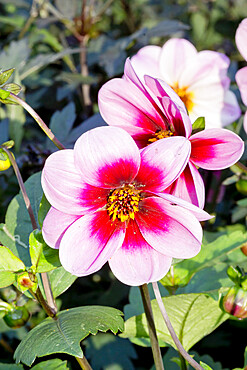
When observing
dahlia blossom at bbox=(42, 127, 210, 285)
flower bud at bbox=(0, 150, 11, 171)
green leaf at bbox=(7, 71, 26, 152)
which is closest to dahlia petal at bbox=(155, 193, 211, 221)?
dahlia blossom at bbox=(42, 127, 210, 285)

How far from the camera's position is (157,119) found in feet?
2.05

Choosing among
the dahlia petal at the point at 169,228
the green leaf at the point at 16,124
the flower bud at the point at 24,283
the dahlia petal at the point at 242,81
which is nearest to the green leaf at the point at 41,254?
the flower bud at the point at 24,283

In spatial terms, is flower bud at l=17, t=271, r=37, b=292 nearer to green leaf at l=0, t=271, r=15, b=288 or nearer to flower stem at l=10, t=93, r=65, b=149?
green leaf at l=0, t=271, r=15, b=288

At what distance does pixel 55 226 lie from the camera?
55 centimetres

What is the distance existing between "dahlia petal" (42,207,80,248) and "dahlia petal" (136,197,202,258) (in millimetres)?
92

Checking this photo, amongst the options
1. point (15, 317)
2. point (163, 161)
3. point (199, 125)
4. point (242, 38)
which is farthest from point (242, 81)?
point (15, 317)

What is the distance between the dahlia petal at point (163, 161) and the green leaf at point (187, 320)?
0.23 m

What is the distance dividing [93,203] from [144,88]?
0.16 meters

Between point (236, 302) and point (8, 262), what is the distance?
0.29 meters

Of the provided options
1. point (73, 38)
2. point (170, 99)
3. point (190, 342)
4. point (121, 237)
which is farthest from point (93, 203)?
point (73, 38)

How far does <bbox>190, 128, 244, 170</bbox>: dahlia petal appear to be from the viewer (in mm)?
553

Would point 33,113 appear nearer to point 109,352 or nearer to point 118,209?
point 118,209

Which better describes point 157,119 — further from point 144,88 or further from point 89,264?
point 89,264

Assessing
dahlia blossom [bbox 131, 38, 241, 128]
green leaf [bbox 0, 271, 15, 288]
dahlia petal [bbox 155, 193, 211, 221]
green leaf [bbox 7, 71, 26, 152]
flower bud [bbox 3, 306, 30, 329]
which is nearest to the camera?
dahlia petal [bbox 155, 193, 211, 221]
